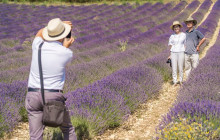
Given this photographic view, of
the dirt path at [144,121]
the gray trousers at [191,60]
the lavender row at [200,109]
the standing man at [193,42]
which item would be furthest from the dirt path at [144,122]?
the standing man at [193,42]

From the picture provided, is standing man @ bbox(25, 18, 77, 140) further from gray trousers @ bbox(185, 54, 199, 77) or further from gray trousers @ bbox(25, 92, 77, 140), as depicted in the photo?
gray trousers @ bbox(185, 54, 199, 77)

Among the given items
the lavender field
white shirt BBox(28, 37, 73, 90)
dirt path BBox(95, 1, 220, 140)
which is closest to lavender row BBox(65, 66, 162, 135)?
the lavender field

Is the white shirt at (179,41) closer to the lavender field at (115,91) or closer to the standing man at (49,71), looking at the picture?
the lavender field at (115,91)

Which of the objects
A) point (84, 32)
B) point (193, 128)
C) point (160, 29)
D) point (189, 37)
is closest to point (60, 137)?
point (193, 128)

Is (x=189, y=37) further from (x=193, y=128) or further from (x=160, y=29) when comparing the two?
(x=160, y=29)

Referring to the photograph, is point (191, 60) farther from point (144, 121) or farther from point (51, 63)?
point (51, 63)

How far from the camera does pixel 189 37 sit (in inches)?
186

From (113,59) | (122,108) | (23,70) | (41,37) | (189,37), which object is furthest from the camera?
(113,59)

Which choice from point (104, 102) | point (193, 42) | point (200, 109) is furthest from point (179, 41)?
point (200, 109)

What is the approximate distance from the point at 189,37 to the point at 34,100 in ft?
12.2

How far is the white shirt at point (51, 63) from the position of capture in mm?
1861

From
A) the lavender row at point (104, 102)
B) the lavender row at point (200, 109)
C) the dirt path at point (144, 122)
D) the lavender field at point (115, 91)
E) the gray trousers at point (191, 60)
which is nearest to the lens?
the lavender row at point (200, 109)

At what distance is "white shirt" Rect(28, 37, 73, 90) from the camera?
6.11ft

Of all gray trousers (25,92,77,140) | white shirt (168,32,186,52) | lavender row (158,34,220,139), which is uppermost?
white shirt (168,32,186,52)
